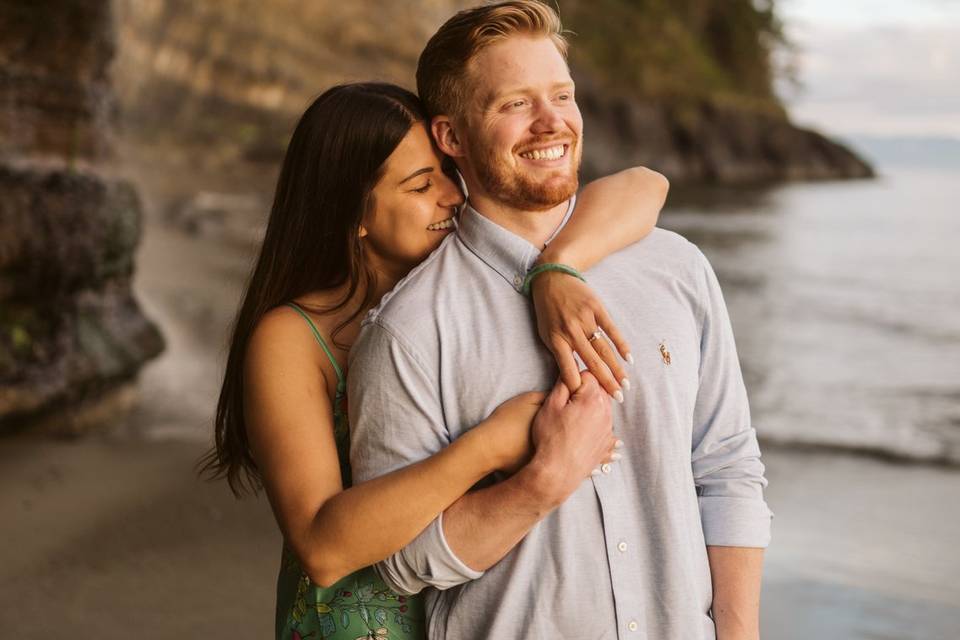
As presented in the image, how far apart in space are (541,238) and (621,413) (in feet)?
1.19

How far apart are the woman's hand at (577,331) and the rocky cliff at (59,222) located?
382 cm

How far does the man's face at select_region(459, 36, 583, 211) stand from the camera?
1909mm

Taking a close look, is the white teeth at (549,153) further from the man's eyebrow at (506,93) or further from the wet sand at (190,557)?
the wet sand at (190,557)

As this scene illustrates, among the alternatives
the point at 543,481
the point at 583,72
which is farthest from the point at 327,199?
the point at 583,72

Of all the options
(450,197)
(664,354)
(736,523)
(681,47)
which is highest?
(450,197)

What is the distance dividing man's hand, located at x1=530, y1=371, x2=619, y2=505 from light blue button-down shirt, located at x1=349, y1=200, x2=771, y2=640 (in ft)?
0.21

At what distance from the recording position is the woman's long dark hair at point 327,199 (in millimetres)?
2098

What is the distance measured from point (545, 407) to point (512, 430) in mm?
65

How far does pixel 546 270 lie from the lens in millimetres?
1861

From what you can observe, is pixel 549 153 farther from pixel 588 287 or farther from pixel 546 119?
pixel 588 287

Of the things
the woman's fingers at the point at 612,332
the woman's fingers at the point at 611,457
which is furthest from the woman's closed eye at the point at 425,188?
the woman's fingers at the point at 611,457

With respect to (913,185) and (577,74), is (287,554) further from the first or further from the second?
(913,185)

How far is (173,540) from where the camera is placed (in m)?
4.44

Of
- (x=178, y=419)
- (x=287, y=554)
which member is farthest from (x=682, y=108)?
(x=287, y=554)
